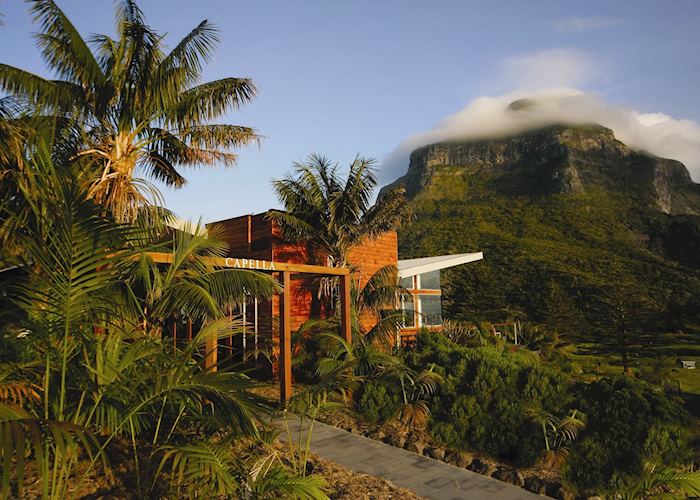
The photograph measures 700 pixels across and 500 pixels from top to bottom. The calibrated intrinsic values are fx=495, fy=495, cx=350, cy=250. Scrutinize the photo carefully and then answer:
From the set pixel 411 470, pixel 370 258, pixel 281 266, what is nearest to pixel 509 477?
pixel 411 470

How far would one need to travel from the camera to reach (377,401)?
8664 millimetres

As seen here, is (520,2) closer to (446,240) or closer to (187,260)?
(187,260)

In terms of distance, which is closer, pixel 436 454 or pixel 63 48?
pixel 436 454

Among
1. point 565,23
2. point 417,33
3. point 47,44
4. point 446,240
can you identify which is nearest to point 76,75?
point 47,44

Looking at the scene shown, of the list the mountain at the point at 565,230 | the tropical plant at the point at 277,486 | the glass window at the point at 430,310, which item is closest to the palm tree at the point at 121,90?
the tropical plant at the point at 277,486

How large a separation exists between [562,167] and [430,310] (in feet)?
160

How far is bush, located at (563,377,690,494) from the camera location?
6.51 m

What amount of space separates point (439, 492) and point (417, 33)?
888 centimetres

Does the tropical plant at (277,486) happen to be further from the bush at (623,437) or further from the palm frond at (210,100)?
the palm frond at (210,100)

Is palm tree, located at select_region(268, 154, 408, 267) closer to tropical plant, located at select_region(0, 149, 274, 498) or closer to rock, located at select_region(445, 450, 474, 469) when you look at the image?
rock, located at select_region(445, 450, 474, 469)

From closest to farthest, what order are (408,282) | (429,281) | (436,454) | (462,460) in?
(462,460) < (436,454) < (408,282) < (429,281)

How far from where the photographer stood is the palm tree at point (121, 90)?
827 centimetres

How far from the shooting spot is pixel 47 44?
27.8ft

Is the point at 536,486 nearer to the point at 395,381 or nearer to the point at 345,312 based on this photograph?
the point at 395,381
